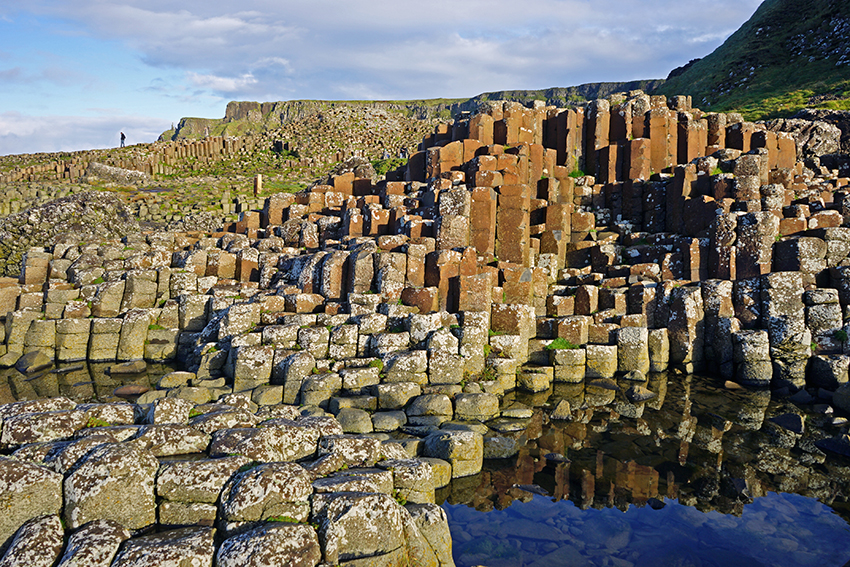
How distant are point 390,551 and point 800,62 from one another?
65.2 metres

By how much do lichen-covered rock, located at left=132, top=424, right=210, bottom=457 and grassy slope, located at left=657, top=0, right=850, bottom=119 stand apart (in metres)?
44.3

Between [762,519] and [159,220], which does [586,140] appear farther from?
[159,220]

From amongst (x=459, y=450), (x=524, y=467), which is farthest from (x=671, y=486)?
(x=459, y=450)

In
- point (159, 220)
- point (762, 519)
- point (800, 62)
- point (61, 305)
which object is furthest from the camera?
point (800, 62)

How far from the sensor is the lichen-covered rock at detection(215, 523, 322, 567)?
217 inches

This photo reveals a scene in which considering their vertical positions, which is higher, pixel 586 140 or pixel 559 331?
pixel 586 140

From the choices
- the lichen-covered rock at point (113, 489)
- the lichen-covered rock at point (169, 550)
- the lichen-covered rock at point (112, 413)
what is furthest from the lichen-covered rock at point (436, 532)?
the lichen-covered rock at point (112, 413)

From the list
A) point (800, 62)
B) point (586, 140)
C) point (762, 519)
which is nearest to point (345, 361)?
point (762, 519)

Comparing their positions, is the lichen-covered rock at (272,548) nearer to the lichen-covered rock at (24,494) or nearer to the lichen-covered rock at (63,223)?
the lichen-covered rock at (24,494)

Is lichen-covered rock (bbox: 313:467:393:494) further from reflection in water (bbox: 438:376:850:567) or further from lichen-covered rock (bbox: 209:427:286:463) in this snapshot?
reflection in water (bbox: 438:376:850:567)

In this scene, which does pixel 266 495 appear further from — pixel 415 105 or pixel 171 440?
pixel 415 105

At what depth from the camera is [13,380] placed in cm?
1534

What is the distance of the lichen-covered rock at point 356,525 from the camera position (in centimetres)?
600

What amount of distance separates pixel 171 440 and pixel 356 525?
10.1 feet
